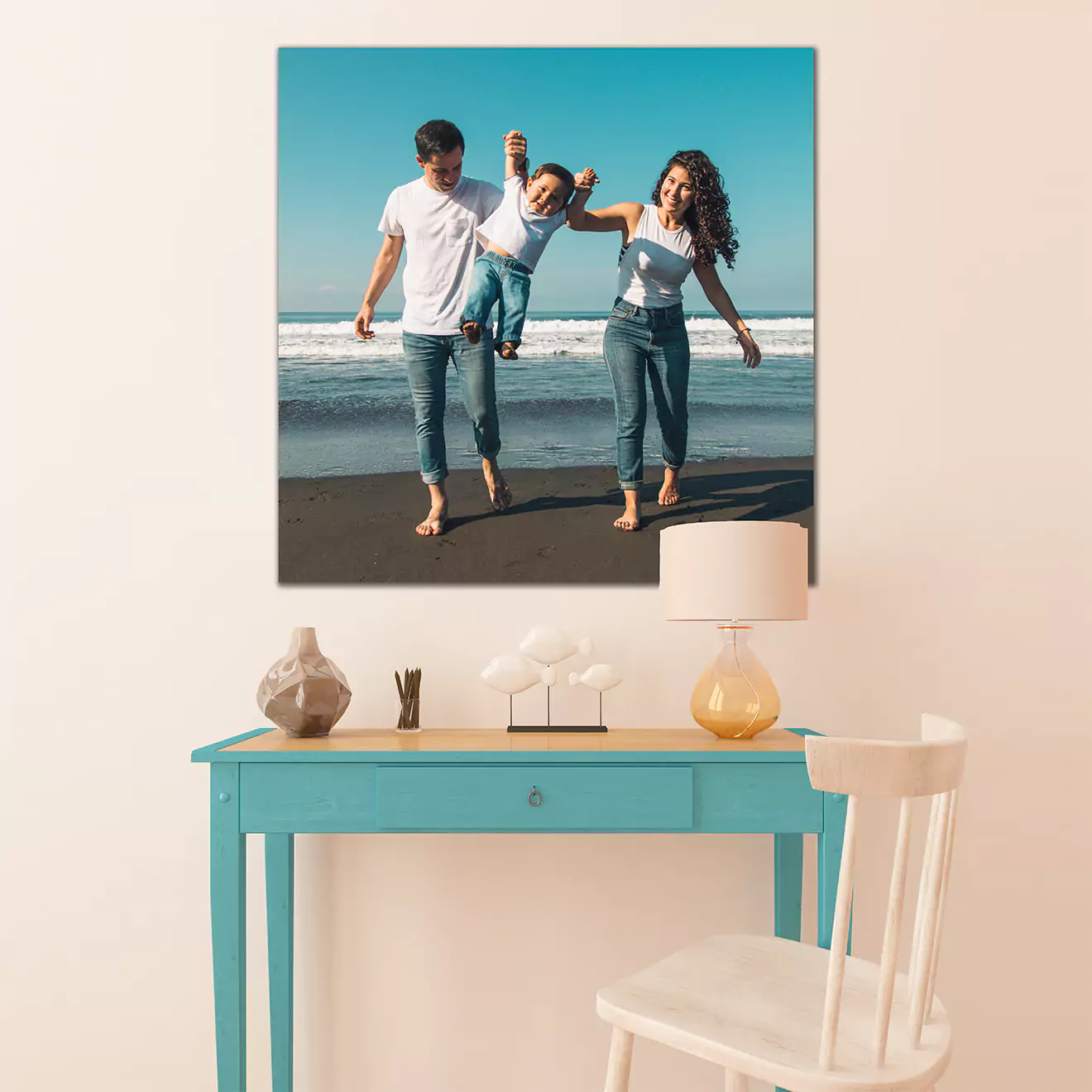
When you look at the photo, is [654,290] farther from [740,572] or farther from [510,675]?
[510,675]

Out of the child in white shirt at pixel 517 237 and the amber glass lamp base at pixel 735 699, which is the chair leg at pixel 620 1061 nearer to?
the amber glass lamp base at pixel 735 699

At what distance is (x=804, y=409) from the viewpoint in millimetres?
2082

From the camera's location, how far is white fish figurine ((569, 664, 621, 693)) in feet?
6.15

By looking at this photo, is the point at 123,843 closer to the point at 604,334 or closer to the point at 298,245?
the point at 298,245

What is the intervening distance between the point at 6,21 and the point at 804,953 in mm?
2574

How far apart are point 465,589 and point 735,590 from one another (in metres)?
0.65

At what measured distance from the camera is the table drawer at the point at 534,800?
5.28ft

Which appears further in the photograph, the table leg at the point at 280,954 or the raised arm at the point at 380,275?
the raised arm at the point at 380,275

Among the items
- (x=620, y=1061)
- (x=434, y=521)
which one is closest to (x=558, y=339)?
(x=434, y=521)

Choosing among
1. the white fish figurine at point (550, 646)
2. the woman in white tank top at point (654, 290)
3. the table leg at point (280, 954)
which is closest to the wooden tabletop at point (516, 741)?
the white fish figurine at point (550, 646)

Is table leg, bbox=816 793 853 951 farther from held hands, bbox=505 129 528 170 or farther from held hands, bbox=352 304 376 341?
held hands, bbox=505 129 528 170

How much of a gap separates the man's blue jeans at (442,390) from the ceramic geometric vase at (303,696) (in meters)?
0.52

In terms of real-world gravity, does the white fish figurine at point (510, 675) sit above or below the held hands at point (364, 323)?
below

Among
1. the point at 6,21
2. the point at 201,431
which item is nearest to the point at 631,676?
the point at 201,431
